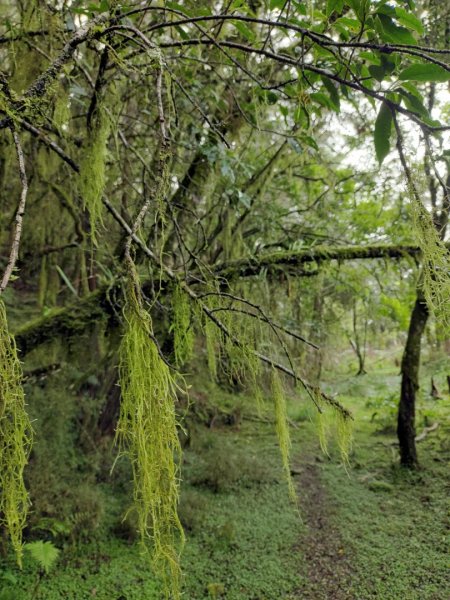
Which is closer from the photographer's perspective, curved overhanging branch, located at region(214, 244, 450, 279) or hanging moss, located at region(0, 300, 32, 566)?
hanging moss, located at region(0, 300, 32, 566)

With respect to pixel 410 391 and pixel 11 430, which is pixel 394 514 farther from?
pixel 11 430

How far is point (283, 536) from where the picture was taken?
371 centimetres

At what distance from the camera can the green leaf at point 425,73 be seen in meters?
0.87

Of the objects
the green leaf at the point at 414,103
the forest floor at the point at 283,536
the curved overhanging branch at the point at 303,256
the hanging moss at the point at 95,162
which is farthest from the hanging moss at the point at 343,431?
the curved overhanging branch at the point at 303,256

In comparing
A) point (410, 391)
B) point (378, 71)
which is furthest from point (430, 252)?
point (410, 391)

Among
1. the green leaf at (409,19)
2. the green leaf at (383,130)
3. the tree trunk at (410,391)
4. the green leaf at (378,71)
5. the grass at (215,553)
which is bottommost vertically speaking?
the grass at (215,553)

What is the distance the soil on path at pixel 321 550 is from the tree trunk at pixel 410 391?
109 cm

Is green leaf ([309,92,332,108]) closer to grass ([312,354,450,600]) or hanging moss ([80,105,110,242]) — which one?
hanging moss ([80,105,110,242])

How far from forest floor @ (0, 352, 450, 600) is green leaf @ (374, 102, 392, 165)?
1216 millimetres

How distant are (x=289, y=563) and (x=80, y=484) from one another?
2.13 metres

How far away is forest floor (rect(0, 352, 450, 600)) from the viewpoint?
117 inches

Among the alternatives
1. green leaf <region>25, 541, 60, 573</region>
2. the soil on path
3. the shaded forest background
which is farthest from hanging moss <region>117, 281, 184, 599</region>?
the soil on path

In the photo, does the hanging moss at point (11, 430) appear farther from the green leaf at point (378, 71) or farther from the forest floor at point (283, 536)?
the forest floor at point (283, 536)

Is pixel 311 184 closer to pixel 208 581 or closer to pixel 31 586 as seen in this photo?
pixel 208 581
